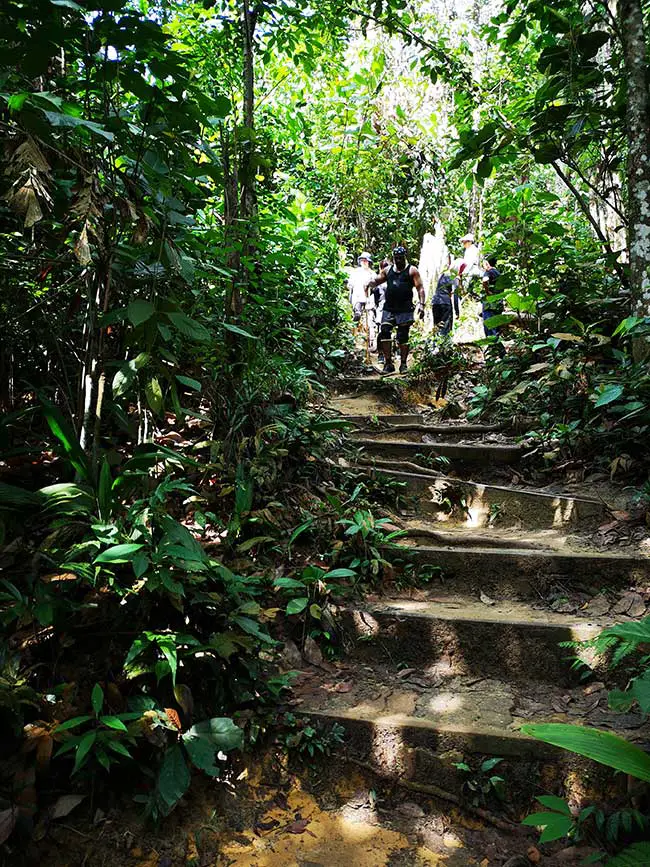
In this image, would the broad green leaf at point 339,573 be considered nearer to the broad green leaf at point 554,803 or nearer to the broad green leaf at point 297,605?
the broad green leaf at point 297,605

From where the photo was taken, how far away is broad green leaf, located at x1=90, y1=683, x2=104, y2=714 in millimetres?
1979

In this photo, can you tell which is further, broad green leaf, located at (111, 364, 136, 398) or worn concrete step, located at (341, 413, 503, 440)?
worn concrete step, located at (341, 413, 503, 440)

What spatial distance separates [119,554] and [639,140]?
464cm

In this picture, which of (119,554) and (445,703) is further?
(445,703)

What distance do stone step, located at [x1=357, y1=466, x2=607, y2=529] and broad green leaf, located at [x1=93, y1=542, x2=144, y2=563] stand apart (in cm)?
247

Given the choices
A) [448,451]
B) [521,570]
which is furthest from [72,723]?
[448,451]

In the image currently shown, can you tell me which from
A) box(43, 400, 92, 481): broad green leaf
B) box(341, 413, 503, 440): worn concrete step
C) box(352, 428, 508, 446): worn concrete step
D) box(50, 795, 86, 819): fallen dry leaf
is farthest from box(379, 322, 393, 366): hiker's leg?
box(50, 795, 86, 819): fallen dry leaf

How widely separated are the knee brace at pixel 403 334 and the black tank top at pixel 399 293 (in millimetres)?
234

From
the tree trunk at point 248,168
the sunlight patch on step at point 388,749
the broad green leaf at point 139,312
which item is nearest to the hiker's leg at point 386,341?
the tree trunk at point 248,168

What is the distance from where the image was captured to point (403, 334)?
839cm

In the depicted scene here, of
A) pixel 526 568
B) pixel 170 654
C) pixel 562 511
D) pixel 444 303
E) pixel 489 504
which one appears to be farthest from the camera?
pixel 444 303

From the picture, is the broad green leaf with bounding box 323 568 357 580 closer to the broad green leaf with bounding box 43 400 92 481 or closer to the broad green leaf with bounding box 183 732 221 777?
the broad green leaf with bounding box 183 732 221 777

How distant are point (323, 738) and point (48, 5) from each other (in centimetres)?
288

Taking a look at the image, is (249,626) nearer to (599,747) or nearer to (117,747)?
(117,747)
